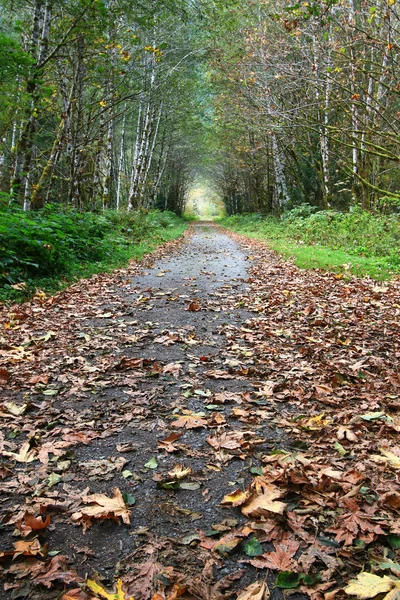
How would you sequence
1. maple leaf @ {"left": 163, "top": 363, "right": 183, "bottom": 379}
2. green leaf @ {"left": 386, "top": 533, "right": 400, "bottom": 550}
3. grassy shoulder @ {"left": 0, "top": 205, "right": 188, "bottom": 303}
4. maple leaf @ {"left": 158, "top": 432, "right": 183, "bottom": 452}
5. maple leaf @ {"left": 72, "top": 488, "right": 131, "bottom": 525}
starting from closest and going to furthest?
green leaf @ {"left": 386, "top": 533, "right": 400, "bottom": 550}, maple leaf @ {"left": 72, "top": 488, "right": 131, "bottom": 525}, maple leaf @ {"left": 158, "top": 432, "right": 183, "bottom": 452}, maple leaf @ {"left": 163, "top": 363, "right": 183, "bottom": 379}, grassy shoulder @ {"left": 0, "top": 205, "right": 188, "bottom": 303}

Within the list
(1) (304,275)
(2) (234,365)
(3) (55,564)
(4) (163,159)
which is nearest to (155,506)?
(3) (55,564)

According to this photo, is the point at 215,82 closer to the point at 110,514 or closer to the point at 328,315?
the point at 328,315

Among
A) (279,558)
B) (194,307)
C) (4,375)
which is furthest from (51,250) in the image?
(279,558)

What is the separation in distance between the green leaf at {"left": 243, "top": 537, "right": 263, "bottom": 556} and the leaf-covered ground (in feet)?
0.04

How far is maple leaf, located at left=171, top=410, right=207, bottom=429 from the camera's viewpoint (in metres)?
3.24

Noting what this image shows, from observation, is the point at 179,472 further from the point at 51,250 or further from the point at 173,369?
the point at 51,250

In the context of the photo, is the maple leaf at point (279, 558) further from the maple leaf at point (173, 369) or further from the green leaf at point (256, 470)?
the maple leaf at point (173, 369)

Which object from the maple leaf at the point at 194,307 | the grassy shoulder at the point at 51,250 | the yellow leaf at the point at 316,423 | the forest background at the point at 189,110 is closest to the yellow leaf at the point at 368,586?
the yellow leaf at the point at 316,423

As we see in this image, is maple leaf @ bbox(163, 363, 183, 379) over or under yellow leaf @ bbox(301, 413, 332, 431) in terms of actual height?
over

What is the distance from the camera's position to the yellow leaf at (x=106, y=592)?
1.81 meters

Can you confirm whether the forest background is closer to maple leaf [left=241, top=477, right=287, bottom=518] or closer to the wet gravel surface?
the wet gravel surface

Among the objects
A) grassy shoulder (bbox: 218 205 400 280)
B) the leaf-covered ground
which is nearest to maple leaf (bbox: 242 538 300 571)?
the leaf-covered ground

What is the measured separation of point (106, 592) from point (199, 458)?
3.64 ft

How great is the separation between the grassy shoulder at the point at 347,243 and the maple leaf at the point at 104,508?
789 centimetres
